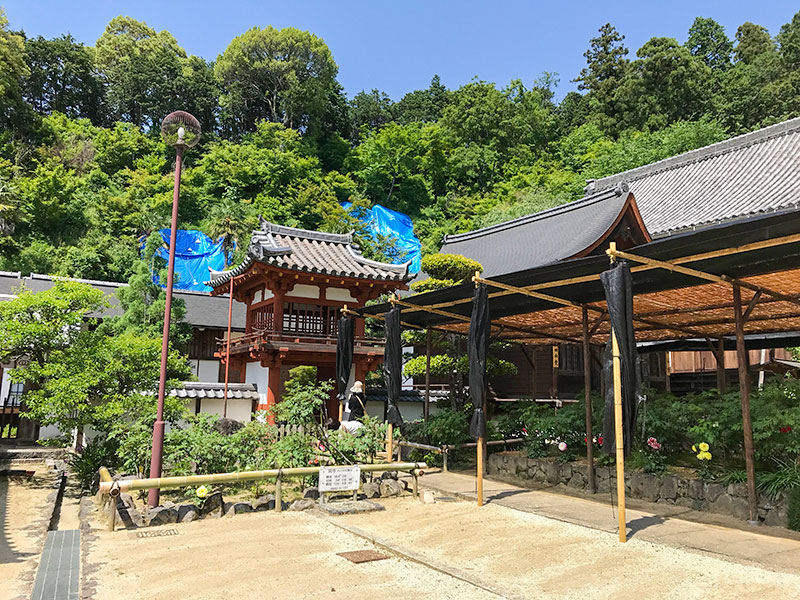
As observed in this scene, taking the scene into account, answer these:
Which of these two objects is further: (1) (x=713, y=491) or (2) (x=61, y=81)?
(2) (x=61, y=81)

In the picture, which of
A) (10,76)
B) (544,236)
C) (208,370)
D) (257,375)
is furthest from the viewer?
(10,76)

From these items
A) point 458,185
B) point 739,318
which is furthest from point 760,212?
point 458,185

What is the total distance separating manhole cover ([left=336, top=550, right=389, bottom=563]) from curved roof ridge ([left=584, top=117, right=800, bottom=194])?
74.0ft

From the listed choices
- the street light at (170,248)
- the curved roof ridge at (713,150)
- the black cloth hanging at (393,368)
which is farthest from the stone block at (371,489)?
the curved roof ridge at (713,150)

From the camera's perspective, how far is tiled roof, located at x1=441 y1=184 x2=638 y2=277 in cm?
1988

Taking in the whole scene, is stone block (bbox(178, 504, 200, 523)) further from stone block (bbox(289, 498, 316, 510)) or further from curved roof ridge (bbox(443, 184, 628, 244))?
curved roof ridge (bbox(443, 184, 628, 244))

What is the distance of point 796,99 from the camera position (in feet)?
117

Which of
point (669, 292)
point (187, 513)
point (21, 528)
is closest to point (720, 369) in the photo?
point (669, 292)

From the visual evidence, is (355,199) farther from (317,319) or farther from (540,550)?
(540,550)

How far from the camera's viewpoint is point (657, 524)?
7359 mm

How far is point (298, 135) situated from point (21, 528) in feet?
146

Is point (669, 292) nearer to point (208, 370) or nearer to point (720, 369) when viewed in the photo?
point (720, 369)

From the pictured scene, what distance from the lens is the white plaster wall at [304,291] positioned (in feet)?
62.0

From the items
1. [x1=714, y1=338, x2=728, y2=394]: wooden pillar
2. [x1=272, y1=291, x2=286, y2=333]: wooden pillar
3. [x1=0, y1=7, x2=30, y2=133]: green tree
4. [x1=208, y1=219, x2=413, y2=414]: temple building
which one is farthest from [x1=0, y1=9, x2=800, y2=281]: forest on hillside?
[x1=714, y1=338, x2=728, y2=394]: wooden pillar
